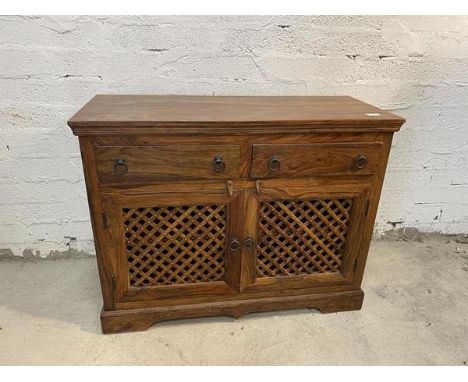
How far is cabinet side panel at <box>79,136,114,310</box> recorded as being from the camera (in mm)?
1276

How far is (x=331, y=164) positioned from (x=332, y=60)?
67 cm

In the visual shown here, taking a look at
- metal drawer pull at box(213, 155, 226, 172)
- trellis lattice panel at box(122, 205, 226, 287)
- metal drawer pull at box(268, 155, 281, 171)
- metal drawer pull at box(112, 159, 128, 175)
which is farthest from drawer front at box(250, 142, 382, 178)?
metal drawer pull at box(112, 159, 128, 175)

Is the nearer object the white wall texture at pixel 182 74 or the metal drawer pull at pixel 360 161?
the metal drawer pull at pixel 360 161

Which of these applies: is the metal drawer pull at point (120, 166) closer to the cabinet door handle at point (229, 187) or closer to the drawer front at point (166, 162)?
the drawer front at point (166, 162)

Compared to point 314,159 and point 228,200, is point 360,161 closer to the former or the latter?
point 314,159

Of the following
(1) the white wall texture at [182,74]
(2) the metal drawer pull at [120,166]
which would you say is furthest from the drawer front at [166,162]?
(1) the white wall texture at [182,74]

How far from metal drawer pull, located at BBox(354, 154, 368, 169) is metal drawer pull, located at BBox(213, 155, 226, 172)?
20.3 inches

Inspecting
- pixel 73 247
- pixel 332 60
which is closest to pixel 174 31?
pixel 332 60

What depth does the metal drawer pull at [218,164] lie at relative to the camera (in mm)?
1352

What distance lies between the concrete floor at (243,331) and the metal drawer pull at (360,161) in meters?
0.72

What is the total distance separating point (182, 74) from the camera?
1.76 metres

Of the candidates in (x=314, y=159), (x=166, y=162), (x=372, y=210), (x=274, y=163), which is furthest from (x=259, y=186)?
(x=372, y=210)

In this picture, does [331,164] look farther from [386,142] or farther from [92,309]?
[92,309]

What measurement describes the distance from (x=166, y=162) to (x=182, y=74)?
2.01 feet
